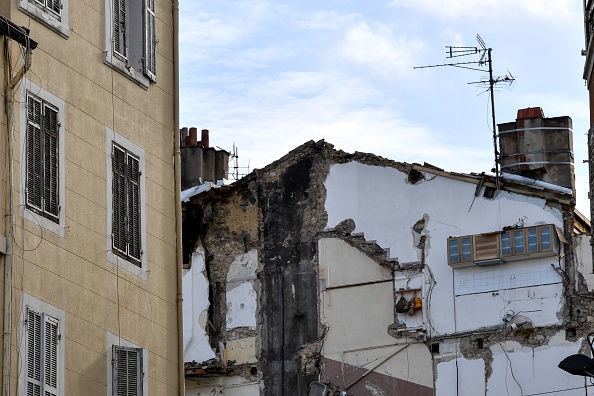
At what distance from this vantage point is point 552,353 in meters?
34.6

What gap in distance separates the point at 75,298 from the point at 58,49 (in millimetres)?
3078

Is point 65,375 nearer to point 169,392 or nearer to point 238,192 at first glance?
point 169,392

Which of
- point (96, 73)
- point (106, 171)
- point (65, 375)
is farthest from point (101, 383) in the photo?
point (96, 73)

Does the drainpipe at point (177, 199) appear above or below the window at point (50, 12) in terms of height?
below

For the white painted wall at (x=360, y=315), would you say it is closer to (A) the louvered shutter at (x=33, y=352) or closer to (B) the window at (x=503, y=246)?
(B) the window at (x=503, y=246)

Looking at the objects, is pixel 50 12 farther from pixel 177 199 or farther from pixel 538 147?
pixel 538 147

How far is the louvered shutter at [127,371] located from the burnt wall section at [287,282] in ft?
55.4

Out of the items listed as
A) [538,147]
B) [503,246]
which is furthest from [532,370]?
[538,147]

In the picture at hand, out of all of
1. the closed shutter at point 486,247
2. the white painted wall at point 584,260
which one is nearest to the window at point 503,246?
the closed shutter at point 486,247

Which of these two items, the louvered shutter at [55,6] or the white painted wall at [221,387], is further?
the white painted wall at [221,387]

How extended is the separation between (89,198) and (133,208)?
3.84 feet

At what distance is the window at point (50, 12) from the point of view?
1939cm

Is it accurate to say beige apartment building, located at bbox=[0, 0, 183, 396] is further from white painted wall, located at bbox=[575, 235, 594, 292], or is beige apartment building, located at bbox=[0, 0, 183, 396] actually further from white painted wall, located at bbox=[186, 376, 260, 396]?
white painted wall, located at bbox=[186, 376, 260, 396]

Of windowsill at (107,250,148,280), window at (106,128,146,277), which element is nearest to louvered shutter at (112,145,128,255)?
window at (106,128,146,277)
